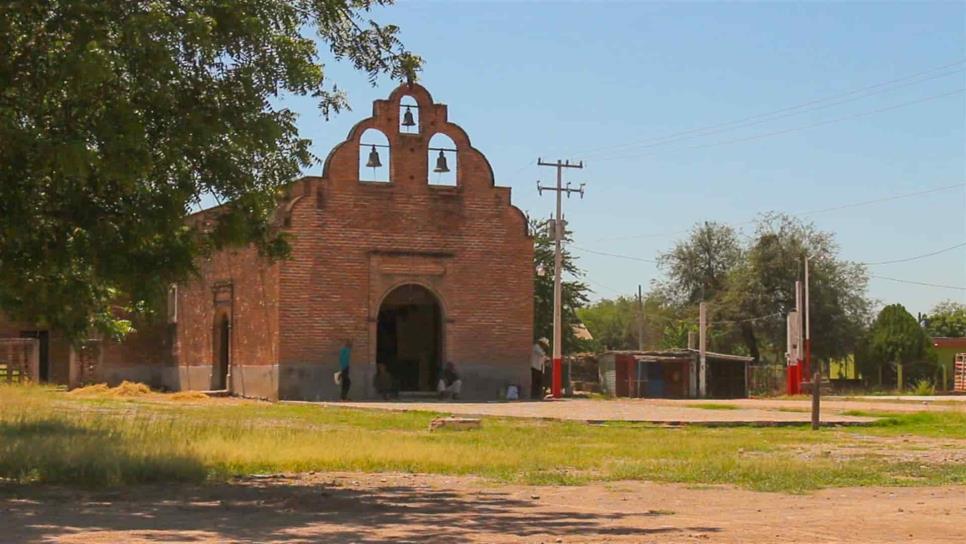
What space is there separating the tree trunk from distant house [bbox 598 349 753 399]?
23968 mm

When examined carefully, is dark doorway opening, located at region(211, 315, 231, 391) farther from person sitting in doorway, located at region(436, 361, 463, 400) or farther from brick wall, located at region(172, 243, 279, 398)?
person sitting in doorway, located at region(436, 361, 463, 400)

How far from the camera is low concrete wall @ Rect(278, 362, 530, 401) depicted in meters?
40.7

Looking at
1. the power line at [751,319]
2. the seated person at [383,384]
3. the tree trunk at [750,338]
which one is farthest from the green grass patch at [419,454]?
the tree trunk at [750,338]

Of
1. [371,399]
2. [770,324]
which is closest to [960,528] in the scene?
[371,399]

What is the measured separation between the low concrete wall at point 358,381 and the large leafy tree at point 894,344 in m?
34.6

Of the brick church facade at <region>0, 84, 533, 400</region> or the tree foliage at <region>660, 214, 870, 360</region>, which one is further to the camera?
the tree foliage at <region>660, 214, 870, 360</region>

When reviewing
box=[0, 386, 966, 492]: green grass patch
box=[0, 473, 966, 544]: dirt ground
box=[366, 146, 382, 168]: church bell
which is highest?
box=[366, 146, 382, 168]: church bell

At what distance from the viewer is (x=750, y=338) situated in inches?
3142

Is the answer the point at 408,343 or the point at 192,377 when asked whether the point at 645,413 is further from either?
the point at 192,377

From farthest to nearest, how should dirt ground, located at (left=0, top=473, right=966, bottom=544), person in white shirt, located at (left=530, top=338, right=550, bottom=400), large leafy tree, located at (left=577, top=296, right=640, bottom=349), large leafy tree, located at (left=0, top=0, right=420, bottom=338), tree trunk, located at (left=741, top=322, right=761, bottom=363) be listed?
1. large leafy tree, located at (left=577, top=296, right=640, bottom=349)
2. tree trunk, located at (left=741, top=322, right=761, bottom=363)
3. person in white shirt, located at (left=530, top=338, right=550, bottom=400)
4. large leafy tree, located at (left=0, top=0, right=420, bottom=338)
5. dirt ground, located at (left=0, top=473, right=966, bottom=544)

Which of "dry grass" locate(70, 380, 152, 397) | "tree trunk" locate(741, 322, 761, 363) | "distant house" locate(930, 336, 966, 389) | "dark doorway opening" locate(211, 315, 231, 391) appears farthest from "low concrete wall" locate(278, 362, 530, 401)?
"distant house" locate(930, 336, 966, 389)

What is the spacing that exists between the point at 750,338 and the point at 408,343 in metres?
35.3

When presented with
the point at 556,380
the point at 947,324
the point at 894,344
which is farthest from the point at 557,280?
the point at 947,324

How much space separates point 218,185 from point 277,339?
26357 millimetres
